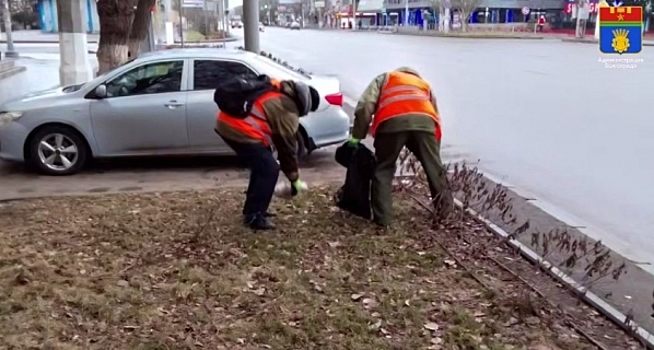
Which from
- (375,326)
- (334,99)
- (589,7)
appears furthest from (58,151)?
(589,7)

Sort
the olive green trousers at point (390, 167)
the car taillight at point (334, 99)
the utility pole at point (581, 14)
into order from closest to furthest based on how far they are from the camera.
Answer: the olive green trousers at point (390, 167) → the car taillight at point (334, 99) → the utility pole at point (581, 14)

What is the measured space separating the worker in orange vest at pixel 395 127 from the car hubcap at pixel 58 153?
4.00 m

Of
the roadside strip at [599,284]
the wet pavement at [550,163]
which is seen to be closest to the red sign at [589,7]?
the wet pavement at [550,163]

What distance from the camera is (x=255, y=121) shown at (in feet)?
17.7

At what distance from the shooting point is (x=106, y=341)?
3805 mm

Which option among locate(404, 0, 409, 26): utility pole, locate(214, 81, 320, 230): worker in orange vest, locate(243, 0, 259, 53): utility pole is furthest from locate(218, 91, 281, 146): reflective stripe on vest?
locate(404, 0, 409, 26): utility pole

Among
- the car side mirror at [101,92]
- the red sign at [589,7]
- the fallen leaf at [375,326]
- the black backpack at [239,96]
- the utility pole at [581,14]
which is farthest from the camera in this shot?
the utility pole at [581,14]

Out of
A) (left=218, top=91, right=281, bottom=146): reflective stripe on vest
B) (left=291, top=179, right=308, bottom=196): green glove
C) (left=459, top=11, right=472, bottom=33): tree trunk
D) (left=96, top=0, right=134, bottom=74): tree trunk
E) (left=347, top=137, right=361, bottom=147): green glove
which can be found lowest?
(left=291, top=179, right=308, bottom=196): green glove

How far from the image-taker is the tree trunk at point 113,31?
1221 centimetres

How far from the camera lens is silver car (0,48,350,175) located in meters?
7.84

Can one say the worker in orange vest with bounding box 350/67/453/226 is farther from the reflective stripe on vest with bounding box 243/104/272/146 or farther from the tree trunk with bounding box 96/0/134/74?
the tree trunk with bounding box 96/0/134/74

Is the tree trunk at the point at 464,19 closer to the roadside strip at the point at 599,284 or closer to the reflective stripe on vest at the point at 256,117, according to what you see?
the roadside strip at the point at 599,284

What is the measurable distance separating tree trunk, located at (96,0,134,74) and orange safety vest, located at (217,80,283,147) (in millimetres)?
7715

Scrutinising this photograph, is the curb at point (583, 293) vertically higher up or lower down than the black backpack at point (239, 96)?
lower down
